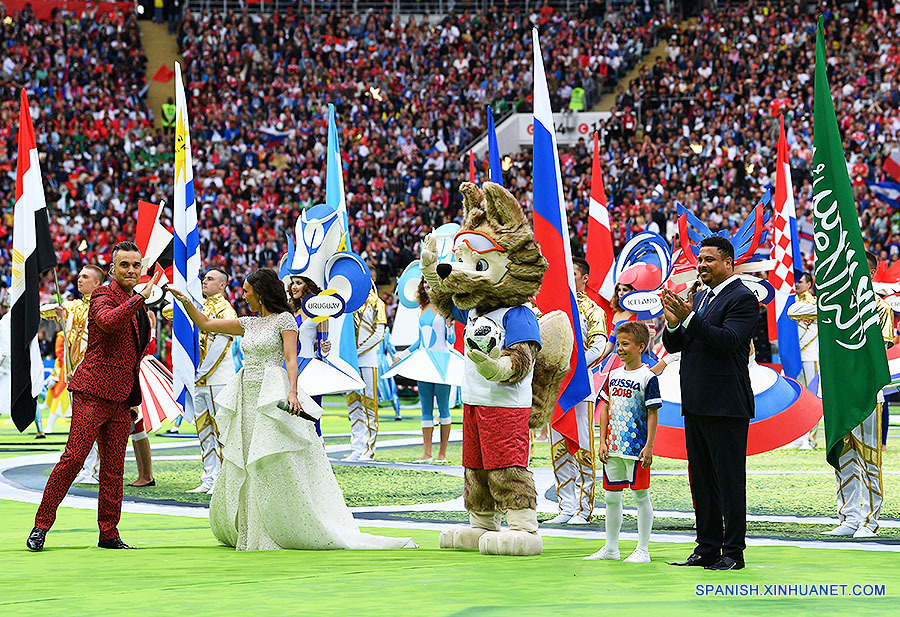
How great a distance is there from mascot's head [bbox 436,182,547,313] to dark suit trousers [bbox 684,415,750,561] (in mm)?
1382

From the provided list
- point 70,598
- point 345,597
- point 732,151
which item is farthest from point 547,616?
point 732,151

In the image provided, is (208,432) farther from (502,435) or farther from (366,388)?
(502,435)

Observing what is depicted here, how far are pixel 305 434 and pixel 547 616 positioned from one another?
9.53 feet

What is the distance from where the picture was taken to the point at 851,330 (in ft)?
24.1

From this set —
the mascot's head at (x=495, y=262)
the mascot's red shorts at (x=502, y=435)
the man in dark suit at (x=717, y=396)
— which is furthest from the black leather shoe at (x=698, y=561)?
the mascot's head at (x=495, y=262)

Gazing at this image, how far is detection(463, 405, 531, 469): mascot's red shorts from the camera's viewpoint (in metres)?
7.43

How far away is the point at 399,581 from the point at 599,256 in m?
4.39

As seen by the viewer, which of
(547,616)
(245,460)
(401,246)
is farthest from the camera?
(401,246)

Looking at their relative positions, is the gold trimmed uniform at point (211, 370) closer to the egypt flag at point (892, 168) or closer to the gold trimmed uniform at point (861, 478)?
the gold trimmed uniform at point (861, 478)

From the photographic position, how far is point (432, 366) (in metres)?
12.5

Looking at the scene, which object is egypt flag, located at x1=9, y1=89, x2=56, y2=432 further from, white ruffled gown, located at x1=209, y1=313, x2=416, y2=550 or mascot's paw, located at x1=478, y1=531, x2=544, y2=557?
mascot's paw, located at x1=478, y1=531, x2=544, y2=557

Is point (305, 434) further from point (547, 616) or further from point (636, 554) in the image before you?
point (547, 616)

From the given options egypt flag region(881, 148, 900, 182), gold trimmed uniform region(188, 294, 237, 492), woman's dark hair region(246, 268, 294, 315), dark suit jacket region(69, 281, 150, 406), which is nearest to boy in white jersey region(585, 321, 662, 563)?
woman's dark hair region(246, 268, 294, 315)

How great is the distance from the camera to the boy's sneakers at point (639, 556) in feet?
22.7
